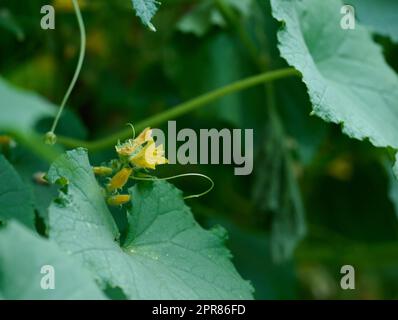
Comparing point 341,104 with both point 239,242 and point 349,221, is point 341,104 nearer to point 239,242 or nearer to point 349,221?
point 239,242

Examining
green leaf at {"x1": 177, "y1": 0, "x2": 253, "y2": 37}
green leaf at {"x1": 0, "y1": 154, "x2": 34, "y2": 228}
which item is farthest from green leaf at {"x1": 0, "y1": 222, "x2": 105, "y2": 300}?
green leaf at {"x1": 177, "y1": 0, "x2": 253, "y2": 37}

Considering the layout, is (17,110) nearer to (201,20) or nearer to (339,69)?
(339,69)

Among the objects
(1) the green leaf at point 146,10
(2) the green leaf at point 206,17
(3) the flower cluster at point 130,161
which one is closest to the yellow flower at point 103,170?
(3) the flower cluster at point 130,161

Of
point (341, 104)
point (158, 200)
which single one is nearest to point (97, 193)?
point (158, 200)

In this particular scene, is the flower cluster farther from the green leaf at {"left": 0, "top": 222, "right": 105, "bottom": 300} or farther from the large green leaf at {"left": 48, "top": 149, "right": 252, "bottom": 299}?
the green leaf at {"left": 0, "top": 222, "right": 105, "bottom": 300}
